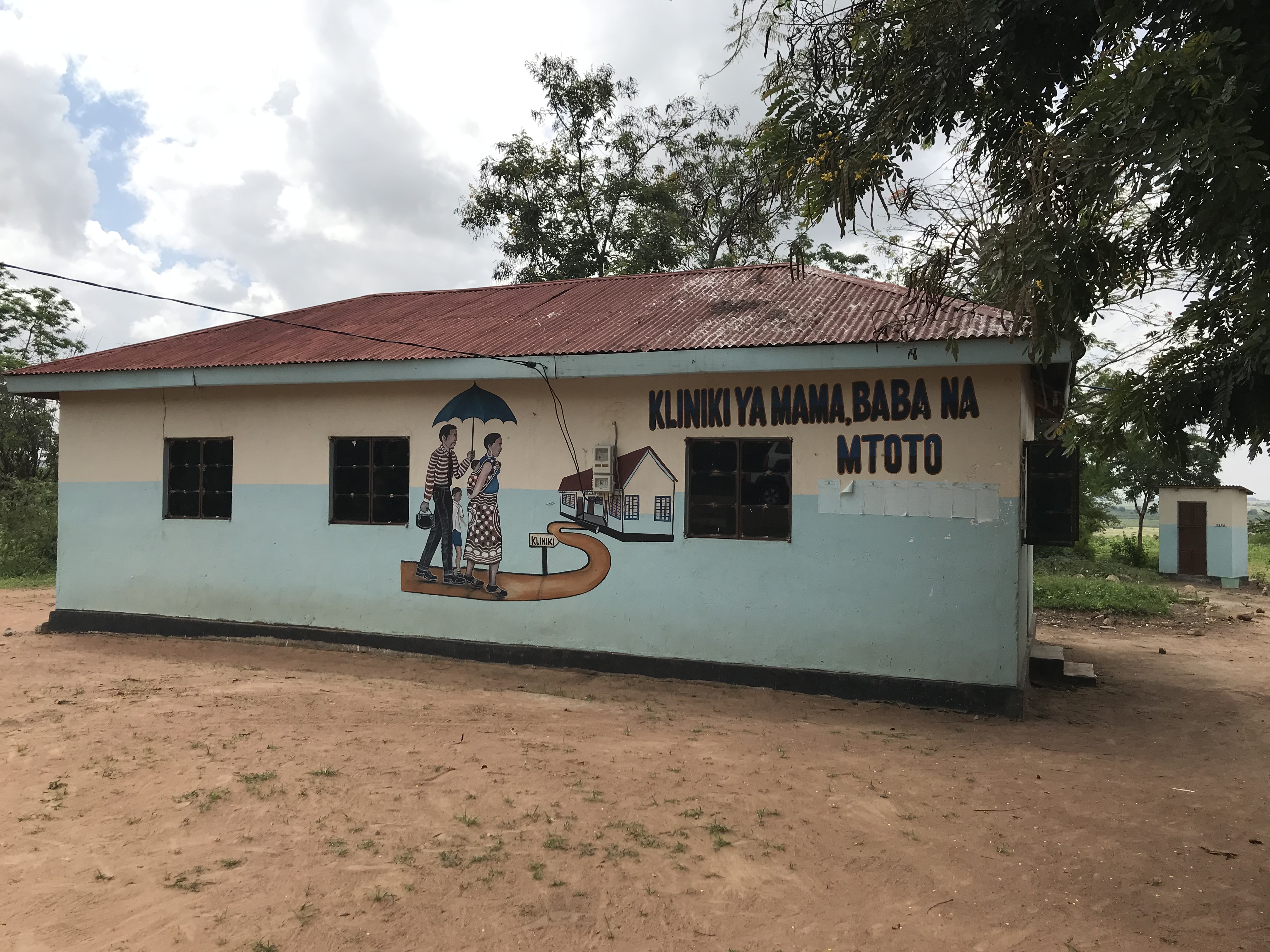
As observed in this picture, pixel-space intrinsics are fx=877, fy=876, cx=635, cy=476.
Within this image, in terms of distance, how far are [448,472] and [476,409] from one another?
2.28 feet

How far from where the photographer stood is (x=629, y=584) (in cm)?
823

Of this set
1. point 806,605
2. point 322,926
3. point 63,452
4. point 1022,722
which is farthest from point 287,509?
point 1022,722

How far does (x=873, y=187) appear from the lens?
211 inches

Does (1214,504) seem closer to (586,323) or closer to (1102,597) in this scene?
(1102,597)

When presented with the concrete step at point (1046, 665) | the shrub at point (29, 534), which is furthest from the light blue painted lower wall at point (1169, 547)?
the shrub at point (29, 534)

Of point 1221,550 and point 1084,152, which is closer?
point 1084,152

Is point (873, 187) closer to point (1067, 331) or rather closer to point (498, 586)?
point (1067, 331)

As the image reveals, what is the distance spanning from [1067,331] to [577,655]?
5519mm

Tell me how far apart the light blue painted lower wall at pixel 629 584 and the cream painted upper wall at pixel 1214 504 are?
1503 cm

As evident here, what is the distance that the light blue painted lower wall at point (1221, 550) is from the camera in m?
19.3

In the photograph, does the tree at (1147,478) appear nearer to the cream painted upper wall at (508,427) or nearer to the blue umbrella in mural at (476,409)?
the cream painted upper wall at (508,427)

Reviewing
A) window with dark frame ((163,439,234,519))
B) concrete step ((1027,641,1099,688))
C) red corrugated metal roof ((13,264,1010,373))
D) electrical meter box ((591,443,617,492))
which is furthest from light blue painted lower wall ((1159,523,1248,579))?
window with dark frame ((163,439,234,519))

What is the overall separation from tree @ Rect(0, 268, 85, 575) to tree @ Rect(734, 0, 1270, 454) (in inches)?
538

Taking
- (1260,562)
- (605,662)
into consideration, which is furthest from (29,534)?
(1260,562)
